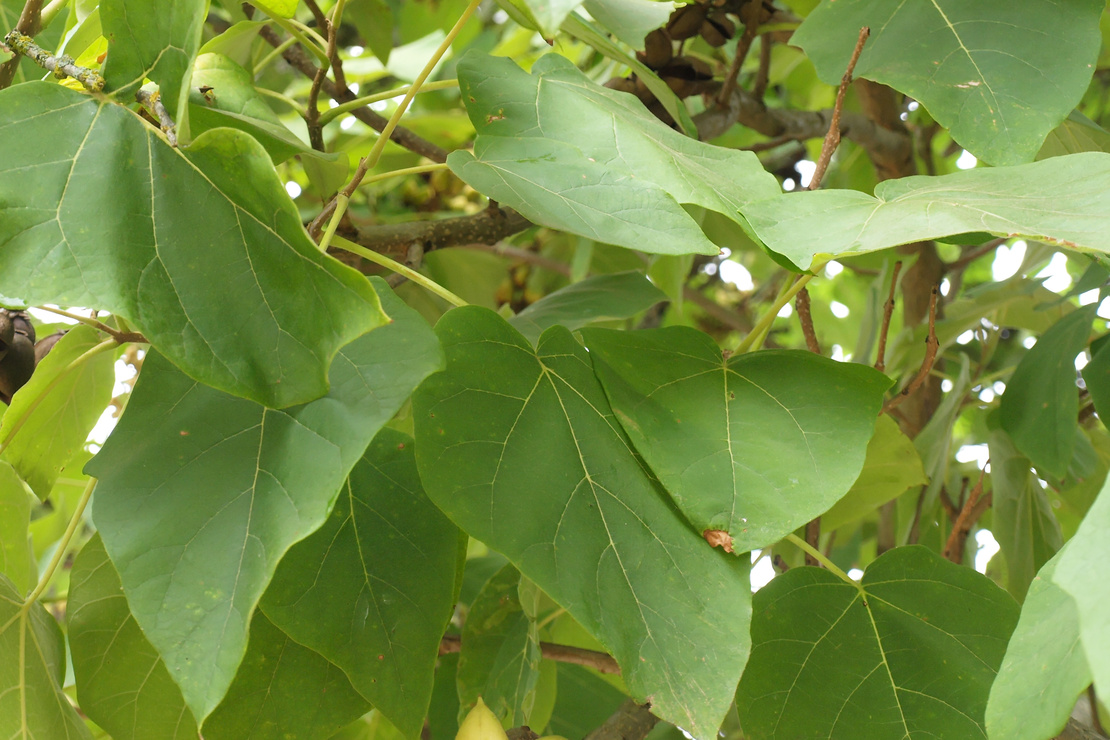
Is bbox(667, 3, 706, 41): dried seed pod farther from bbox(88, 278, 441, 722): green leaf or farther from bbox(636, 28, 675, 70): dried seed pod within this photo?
bbox(88, 278, 441, 722): green leaf

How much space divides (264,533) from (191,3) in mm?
226

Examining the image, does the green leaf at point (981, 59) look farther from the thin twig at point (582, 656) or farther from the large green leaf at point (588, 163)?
the thin twig at point (582, 656)

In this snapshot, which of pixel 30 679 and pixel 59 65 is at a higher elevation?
pixel 59 65

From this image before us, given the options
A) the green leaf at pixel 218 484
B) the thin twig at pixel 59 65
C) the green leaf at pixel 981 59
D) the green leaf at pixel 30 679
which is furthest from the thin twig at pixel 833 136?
the green leaf at pixel 30 679

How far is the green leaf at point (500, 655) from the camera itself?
488 mm

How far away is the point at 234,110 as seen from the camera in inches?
19.1

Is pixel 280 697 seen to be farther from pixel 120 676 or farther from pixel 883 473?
pixel 883 473

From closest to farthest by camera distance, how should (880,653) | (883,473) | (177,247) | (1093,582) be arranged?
(1093,582)
(177,247)
(880,653)
(883,473)

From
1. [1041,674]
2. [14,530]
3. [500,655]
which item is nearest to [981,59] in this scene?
[1041,674]

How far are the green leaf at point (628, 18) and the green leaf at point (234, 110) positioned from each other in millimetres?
203

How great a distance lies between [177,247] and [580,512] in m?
0.21

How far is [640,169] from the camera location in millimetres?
418

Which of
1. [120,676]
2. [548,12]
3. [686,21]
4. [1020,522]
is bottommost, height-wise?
[1020,522]

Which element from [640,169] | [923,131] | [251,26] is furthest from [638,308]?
[923,131]
